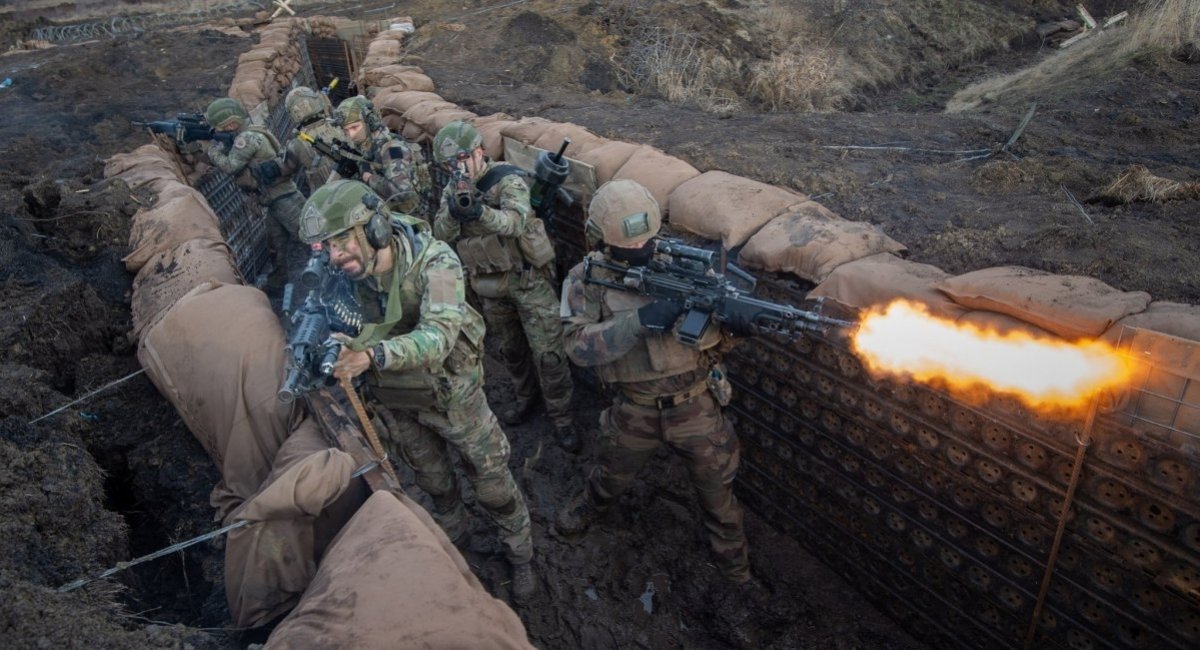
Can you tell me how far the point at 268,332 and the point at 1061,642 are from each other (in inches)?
138

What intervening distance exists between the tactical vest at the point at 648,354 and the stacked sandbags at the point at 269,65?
6604mm

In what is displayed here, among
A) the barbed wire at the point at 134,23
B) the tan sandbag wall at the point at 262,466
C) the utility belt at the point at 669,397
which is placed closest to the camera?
the tan sandbag wall at the point at 262,466

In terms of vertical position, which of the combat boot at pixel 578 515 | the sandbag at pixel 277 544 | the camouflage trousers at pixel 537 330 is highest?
the sandbag at pixel 277 544

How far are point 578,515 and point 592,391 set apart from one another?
1338mm

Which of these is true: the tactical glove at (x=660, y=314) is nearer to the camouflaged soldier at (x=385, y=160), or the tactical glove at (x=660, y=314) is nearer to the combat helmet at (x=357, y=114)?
the camouflaged soldier at (x=385, y=160)

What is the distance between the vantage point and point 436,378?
10.6ft

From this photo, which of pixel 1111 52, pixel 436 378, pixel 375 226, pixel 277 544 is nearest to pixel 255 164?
pixel 375 226

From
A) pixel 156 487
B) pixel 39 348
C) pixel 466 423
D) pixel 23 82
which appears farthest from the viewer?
pixel 23 82

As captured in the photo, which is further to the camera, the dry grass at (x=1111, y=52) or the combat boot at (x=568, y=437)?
the dry grass at (x=1111, y=52)

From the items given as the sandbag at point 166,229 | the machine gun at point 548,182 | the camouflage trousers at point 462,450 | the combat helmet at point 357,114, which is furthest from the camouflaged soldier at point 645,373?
the combat helmet at point 357,114

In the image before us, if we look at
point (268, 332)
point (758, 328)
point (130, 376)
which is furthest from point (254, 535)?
point (758, 328)

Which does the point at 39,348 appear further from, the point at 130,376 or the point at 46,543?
Answer: the point at 46,543

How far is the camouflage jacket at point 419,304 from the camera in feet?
9.62

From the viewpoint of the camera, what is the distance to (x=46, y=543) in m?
2.33
